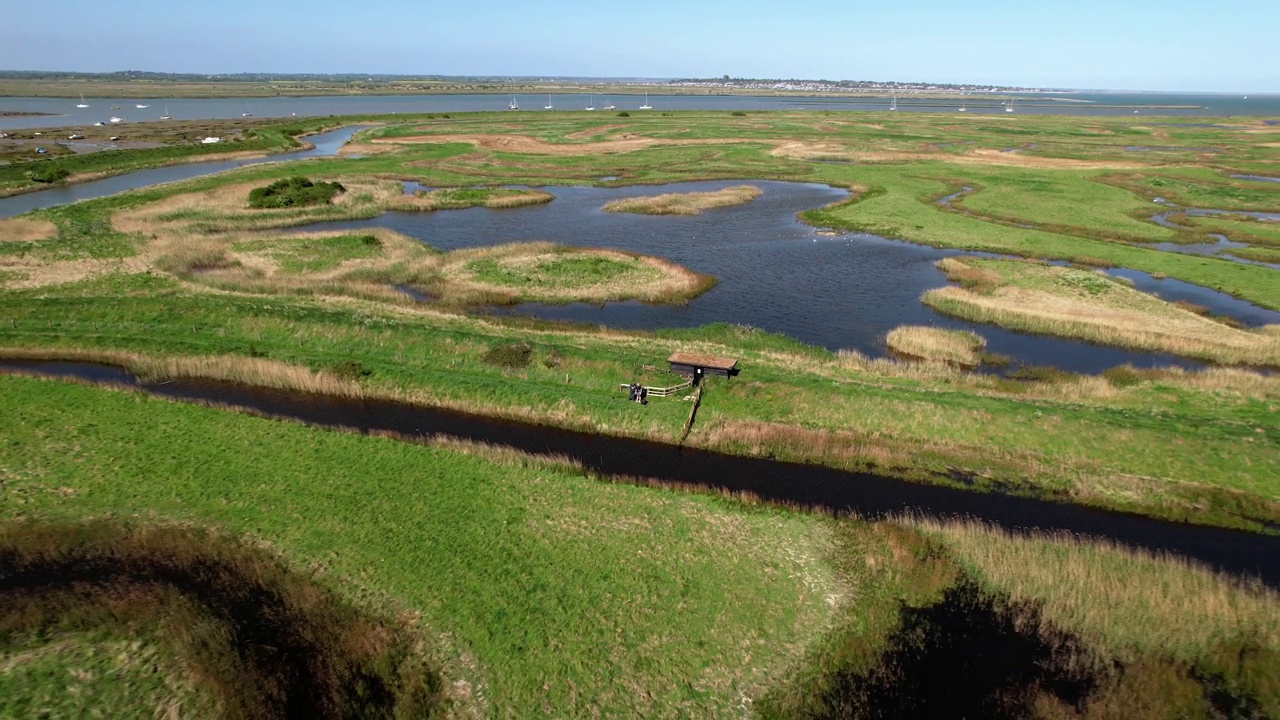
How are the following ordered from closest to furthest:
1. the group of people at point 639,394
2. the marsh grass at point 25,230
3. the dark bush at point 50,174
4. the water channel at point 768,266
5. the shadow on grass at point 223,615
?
1. the shadow on grass at point 223,615
2. the group of people at point 639,394
3. the water channel at point 768,266
4. the marsh grass at point 25,230
5. the dark bush at point 50,174

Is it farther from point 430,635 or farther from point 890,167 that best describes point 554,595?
point 890,167

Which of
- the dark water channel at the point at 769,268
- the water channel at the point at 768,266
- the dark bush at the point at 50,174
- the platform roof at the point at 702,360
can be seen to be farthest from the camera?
the dark bush at the point at 50,174

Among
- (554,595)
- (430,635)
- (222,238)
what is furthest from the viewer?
(222,238)

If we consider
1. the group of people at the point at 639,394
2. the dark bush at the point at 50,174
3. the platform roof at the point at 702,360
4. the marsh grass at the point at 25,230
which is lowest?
the group of people at the point at 639,394

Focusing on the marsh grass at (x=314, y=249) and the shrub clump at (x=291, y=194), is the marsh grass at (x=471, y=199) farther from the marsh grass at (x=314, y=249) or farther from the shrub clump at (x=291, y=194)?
the marsh grass at (x=314, y=249)

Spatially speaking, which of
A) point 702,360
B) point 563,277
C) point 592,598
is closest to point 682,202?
point 563,277

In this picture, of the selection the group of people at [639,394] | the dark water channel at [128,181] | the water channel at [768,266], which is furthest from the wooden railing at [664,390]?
the dark water channel at [128,181]

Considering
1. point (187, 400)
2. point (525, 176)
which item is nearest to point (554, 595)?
point (187, 400)

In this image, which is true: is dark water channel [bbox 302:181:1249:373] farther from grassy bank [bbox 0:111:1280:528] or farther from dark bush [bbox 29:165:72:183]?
dark bush [bbox 29:165:72:183]
